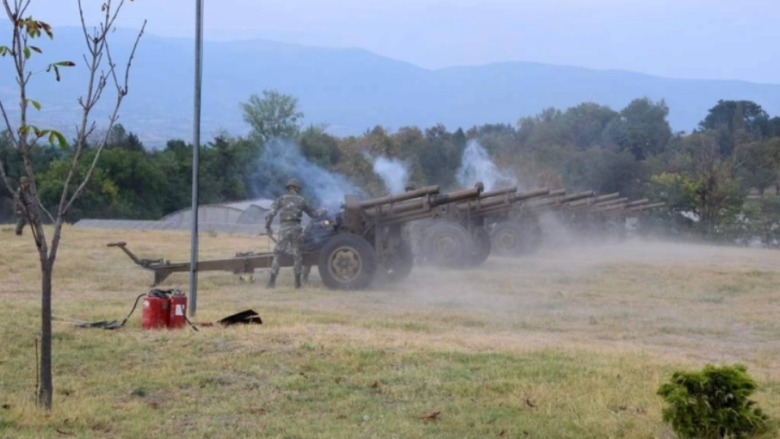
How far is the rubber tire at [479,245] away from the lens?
21.7 m

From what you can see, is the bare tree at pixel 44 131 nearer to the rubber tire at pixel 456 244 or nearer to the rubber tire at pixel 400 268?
the rubber tire at pixel 400 268

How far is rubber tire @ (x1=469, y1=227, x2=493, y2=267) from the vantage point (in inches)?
855

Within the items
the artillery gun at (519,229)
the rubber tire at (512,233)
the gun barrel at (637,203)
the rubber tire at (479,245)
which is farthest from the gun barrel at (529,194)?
the gun barrel at (637,203)

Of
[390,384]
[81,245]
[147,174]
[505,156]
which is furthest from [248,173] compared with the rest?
[390,384]

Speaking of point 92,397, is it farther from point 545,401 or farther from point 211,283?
point 211,283

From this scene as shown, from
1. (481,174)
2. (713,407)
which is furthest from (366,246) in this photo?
(481,174)

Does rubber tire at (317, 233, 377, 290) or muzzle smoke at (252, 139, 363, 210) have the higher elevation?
muzzle smoke at (252, 139, 363, 210)

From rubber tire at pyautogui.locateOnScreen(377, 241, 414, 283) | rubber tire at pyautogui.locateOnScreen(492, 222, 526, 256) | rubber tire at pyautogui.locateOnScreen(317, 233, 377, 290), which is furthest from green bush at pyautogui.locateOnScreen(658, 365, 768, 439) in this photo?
rubber tire at pyautogui.locateOnScreen(492, 222, 526, 256)

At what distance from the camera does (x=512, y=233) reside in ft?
83.6

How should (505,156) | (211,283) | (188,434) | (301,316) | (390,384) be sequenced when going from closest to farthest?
(188,434) < (390,384) < (301,316) < (211,283) < (505,156)

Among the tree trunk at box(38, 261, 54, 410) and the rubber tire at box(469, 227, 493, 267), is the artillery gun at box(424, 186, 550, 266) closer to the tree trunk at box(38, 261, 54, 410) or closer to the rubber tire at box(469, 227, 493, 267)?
the rubber tire at box(469, 227, 493, 267)

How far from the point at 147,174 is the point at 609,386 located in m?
43.8

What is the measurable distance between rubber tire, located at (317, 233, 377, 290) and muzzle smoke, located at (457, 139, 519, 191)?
19.2m

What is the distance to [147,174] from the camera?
48938mm
